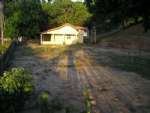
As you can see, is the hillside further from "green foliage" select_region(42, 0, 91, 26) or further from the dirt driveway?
the dirt driveway

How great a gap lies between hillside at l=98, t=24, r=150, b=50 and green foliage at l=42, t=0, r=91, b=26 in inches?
919

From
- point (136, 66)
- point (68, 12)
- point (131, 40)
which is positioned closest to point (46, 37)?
point (131, 40)

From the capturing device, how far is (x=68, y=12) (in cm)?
8031

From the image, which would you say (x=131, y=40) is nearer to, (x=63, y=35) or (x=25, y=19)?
(x=63, y=35)

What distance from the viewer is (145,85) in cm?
1667

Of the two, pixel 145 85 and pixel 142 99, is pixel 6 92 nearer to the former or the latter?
pixel 142 99

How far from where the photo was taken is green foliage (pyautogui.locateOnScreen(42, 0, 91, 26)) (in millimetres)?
77062

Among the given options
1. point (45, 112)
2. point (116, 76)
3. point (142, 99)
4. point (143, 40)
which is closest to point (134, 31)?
point (143, 40)

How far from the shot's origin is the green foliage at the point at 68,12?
253ft

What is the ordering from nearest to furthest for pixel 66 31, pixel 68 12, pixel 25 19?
pixel 25 19, pixel 66 31, pixel 68 12

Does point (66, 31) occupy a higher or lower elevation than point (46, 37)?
higher

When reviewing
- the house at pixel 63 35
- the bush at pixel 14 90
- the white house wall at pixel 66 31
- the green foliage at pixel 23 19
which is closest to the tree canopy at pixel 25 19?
the green foliage at pixel 23 19

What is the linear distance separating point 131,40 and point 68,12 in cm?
3209

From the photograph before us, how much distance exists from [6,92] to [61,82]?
7.31m
